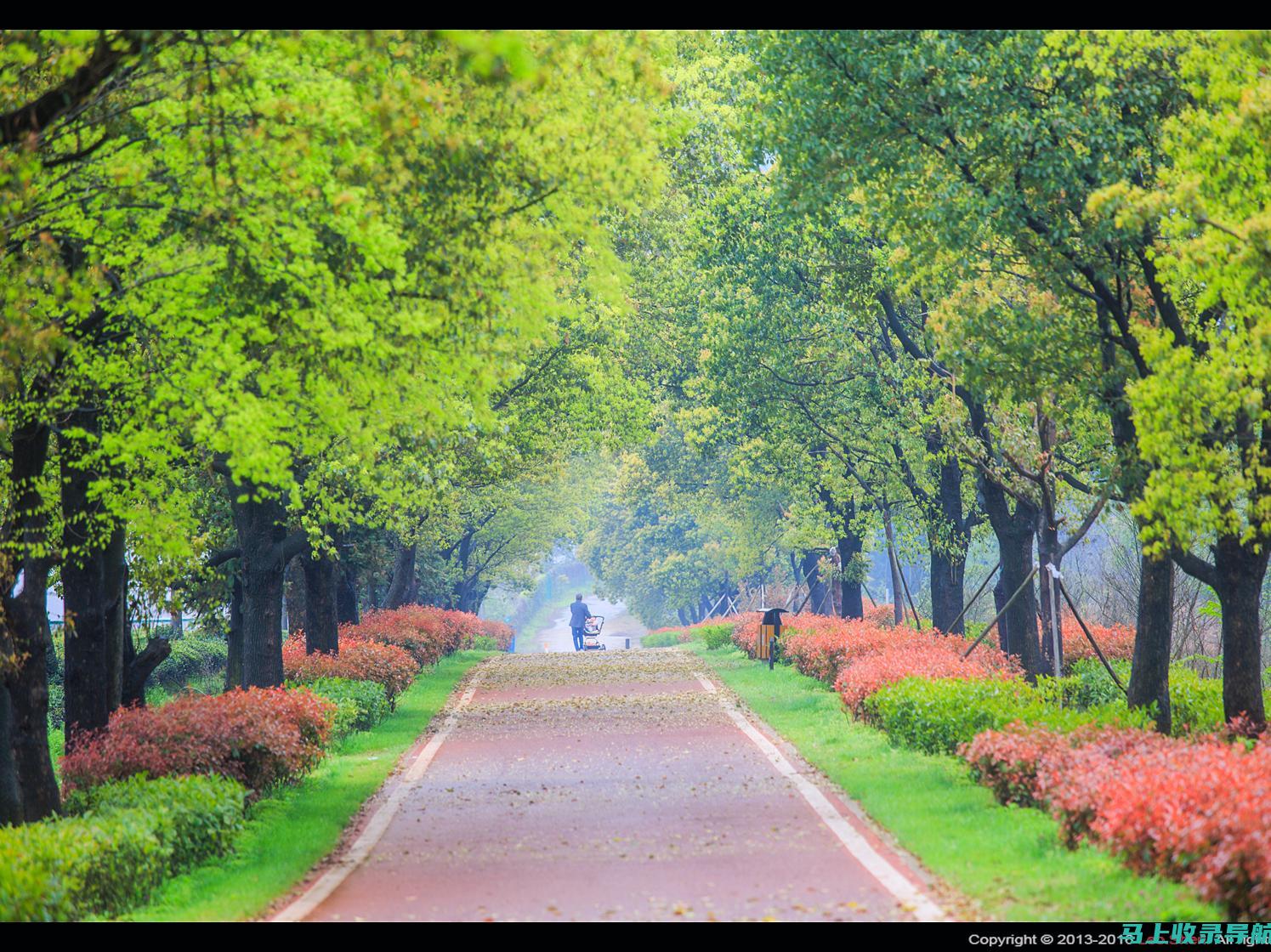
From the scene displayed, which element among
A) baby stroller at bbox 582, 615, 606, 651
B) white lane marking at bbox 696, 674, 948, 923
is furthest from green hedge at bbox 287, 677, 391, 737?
baby stroller at bbox 582, 615, 606, 651

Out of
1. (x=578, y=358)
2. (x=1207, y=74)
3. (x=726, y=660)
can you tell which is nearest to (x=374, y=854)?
(x=1207, y=74)

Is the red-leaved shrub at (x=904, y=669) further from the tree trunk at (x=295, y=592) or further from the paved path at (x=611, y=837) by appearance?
the tree trunk at (x=295, y=592)

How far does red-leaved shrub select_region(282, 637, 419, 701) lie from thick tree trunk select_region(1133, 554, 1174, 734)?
1241 centimetres

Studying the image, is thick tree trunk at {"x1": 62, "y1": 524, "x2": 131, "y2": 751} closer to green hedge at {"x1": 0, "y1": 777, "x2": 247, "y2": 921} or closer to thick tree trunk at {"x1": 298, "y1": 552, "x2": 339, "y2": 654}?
green hedge at {"x1": 0, "y1": 777, "x2": 247, "y2": 921}

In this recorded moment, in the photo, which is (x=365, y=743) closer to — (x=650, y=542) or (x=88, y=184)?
(x=88, y=184)

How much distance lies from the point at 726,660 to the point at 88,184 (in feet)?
A: 85.5

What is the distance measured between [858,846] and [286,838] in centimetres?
472

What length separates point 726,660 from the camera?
3419 centimetres

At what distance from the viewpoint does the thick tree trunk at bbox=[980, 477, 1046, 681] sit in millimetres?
21250

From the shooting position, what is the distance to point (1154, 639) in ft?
45.9

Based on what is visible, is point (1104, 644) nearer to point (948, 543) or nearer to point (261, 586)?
point (948, 543)

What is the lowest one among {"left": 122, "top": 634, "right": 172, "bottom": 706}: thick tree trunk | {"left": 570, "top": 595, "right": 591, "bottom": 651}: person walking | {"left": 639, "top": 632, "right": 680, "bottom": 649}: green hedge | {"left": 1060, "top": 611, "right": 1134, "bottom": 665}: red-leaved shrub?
{"left": 639, "top": 632, "right": 680, "bottom": 649}: green hedge

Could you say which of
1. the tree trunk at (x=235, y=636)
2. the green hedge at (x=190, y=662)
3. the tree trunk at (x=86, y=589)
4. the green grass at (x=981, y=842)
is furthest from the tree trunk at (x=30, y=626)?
the green hedge at (x=190, y=662)

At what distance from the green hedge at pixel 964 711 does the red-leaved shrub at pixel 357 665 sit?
30.1ft
